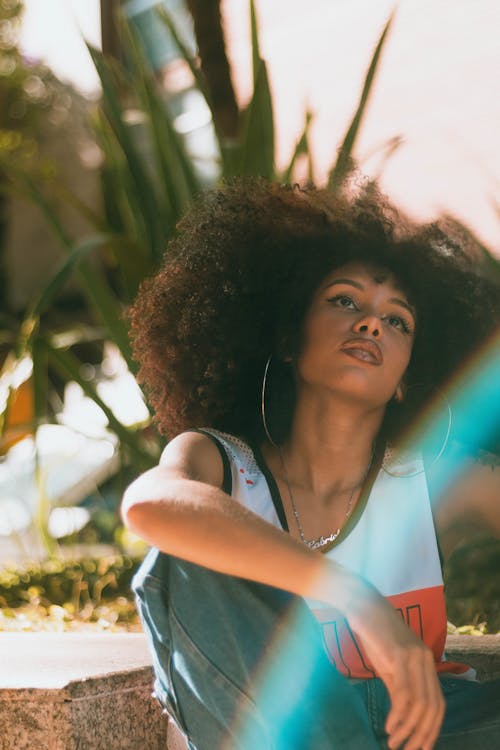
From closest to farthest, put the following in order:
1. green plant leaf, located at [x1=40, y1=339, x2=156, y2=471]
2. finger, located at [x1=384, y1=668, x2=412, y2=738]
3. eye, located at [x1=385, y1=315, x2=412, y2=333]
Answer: finger, located at [x1=384, y1=668, x2=412, y2=738]
eye, located at [x1=385, y1=315, x2=412, y2=333]
green plant leaf, located at [x1=40, y1=339, x2=156, y2=471]

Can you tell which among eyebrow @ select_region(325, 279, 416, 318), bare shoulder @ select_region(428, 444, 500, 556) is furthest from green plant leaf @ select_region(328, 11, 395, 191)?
bare shoulder @ select_region(428, 444, 500, 556)

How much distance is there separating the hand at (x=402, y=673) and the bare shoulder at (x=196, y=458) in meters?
0.42

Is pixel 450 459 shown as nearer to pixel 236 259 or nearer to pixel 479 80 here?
pixel 236 259

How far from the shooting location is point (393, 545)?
2.12 m

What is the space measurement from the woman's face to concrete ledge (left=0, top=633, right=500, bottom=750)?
65 cm

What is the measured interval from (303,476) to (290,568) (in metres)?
0.57

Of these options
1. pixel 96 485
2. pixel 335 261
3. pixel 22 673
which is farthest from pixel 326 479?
pixel 96 485

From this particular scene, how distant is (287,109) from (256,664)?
5872 millimetres

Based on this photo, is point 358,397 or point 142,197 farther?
point 142,197

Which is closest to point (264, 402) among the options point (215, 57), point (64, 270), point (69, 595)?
point (64, 270)

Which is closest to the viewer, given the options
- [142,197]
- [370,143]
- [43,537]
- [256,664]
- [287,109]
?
[256,664]

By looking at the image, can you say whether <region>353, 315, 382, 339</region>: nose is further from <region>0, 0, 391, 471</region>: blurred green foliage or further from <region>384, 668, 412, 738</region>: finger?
<region>0, 0, 391, 471</region>: blurred green foliage

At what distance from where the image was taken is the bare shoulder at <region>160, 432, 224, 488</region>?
6.33 feet

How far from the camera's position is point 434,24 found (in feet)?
20.5
